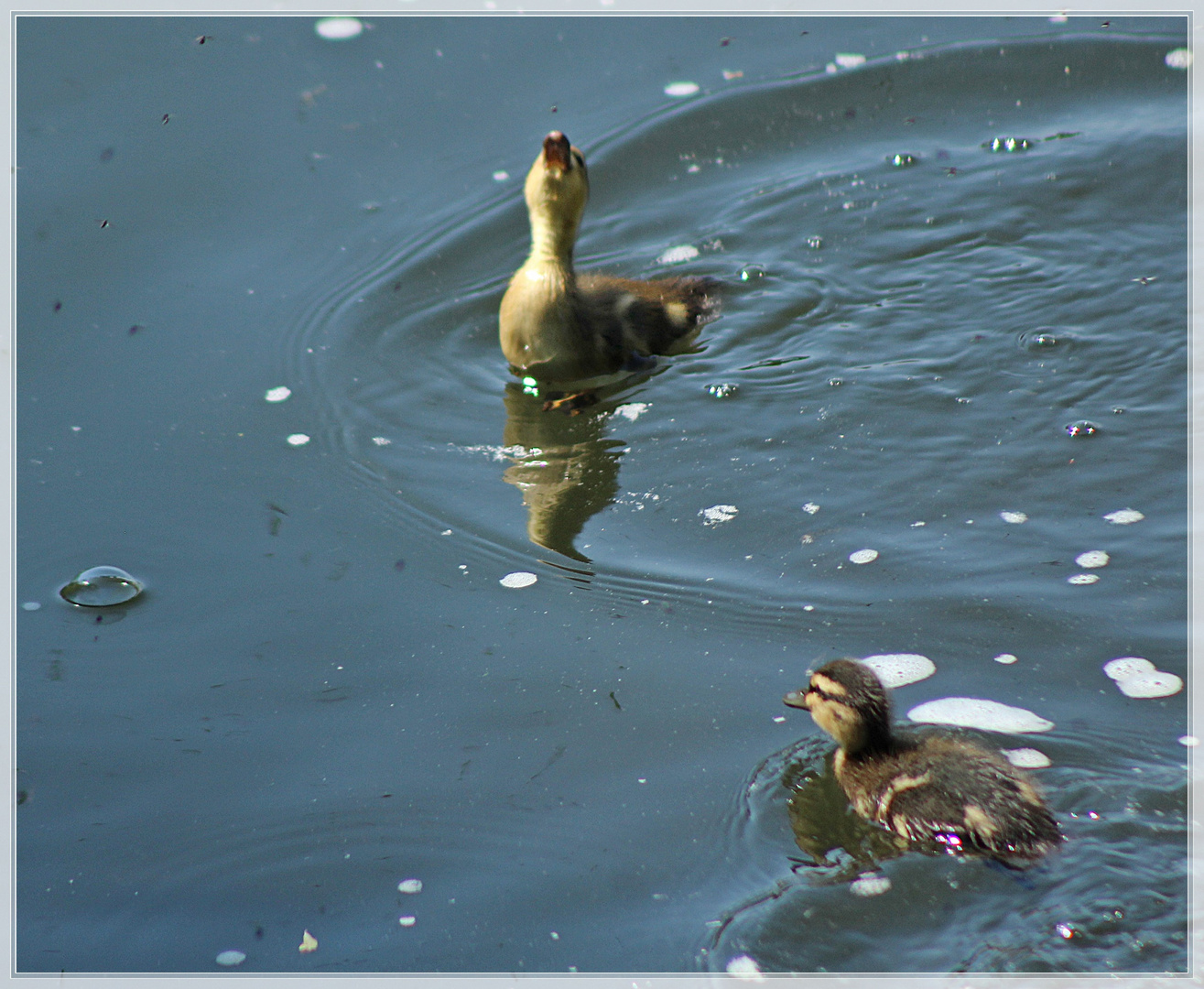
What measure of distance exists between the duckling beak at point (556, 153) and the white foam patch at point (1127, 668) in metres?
3.05

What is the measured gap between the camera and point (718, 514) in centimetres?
473

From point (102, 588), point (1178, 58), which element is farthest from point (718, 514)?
point (1178, 58)

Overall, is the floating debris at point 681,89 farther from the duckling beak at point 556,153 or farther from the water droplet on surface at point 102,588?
the water droplet on surface at point 102,588

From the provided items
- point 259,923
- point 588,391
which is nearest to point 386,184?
point 588,391

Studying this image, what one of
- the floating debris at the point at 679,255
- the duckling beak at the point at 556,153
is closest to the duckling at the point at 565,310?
the duckling beak at the point at 556,153

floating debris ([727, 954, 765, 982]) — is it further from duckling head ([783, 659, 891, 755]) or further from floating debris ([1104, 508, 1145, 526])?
floating debris ([1104, 508, 1145, 526])

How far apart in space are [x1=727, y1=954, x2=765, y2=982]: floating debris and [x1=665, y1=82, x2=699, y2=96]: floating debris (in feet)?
17.8

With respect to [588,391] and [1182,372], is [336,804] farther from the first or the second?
[1182,372]

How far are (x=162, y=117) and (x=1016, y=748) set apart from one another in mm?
A: 5717

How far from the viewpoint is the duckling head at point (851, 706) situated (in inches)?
136

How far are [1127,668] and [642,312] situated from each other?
2.69 m

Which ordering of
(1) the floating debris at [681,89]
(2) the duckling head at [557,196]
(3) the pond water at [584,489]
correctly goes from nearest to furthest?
(3) the pond water at [584,489], (2) the duckling head at [557,196], (1) the floating debris at [681,89]

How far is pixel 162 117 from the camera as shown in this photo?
7.06m

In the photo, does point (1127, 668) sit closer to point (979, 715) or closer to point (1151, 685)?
point (1151, 685)
